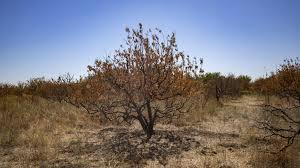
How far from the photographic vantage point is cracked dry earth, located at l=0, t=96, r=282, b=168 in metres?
7.52

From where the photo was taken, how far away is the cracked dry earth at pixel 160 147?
24.7ft

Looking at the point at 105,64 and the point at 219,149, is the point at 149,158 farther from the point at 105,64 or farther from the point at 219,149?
the point at 105,64

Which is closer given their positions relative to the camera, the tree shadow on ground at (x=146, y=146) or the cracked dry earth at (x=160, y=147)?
the cracked dry earth at (x=160, y=147)

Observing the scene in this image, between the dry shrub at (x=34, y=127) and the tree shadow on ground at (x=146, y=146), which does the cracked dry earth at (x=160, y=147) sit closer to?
the tree shadow on ground at (x=146, y=146)

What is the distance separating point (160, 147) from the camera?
888 cm

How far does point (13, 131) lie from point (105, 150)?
3.71 metres

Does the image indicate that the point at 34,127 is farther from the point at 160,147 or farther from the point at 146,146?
the point at 160,147

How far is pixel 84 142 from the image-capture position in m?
9.79

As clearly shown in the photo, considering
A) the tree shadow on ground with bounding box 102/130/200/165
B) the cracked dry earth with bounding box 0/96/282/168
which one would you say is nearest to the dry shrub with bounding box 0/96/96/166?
the cracked dry earth with bounding box 0/96/282/168

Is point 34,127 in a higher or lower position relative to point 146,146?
higher

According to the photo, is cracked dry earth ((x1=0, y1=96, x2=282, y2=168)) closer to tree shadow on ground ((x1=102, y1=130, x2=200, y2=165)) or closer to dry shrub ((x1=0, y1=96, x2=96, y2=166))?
tree shadow on ground ((x1=102, y1=130, x2=200, y2=165))

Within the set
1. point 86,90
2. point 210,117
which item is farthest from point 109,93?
point 210,117

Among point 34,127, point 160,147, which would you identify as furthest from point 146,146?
point 34,127

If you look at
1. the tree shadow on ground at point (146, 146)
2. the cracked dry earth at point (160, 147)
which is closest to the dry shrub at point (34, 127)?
the cracked dry earth at point (160, 147)
